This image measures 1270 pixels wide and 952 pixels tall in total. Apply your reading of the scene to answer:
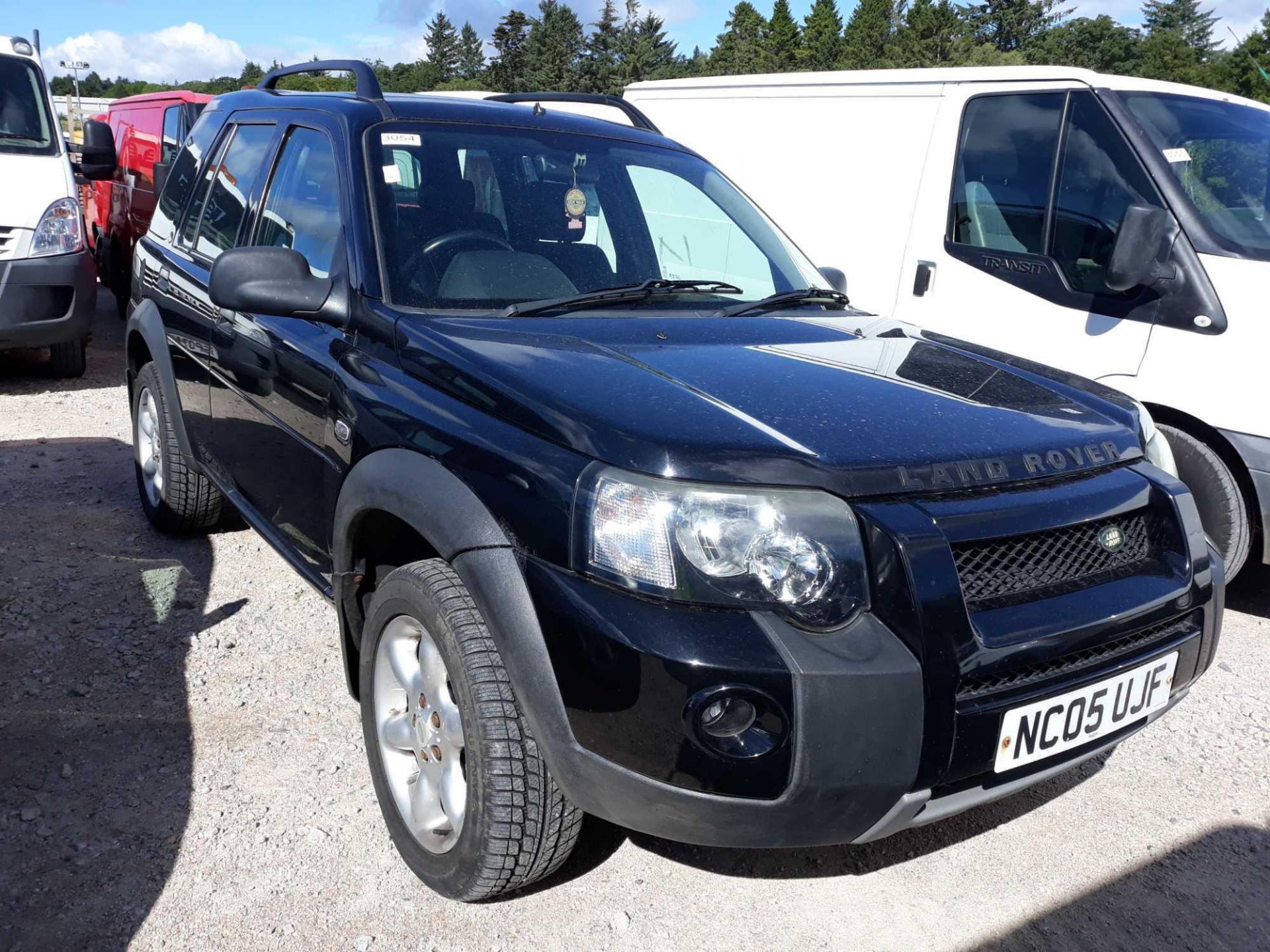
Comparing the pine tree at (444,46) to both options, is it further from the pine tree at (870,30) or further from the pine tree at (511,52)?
the pine tree at (870,30)

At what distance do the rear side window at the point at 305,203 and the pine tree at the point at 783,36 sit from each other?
75.6 metres

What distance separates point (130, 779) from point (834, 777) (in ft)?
6.65

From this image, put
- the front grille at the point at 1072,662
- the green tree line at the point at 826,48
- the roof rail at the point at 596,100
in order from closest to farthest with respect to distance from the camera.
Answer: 1. the front grille at the point at 1072,662
2. the roof rail at the point at 596,100
3. the green tree line at the point at 826,48

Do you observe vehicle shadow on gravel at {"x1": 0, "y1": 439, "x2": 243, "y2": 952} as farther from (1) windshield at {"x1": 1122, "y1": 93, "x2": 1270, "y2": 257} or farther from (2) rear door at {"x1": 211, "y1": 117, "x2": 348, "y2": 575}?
(1) windshield at {"x1": 1122, "y1": 93, "x2": 1270, "y2": 257}

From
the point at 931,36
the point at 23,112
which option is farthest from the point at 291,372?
the point at 931,36

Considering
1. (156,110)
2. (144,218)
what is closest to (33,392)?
(144,218)

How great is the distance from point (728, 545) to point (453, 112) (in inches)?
76.0

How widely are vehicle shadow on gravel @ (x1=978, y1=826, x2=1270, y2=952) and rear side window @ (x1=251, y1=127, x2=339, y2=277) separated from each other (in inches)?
97.2

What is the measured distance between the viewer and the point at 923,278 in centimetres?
521

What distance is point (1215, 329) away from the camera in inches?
162

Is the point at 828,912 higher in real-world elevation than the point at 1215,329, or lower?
lower

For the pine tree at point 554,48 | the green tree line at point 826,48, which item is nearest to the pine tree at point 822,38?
the green tree line at point 826,48

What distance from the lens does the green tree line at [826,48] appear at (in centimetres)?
6138

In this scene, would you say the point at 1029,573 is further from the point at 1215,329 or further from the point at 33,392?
the point at 33,392
